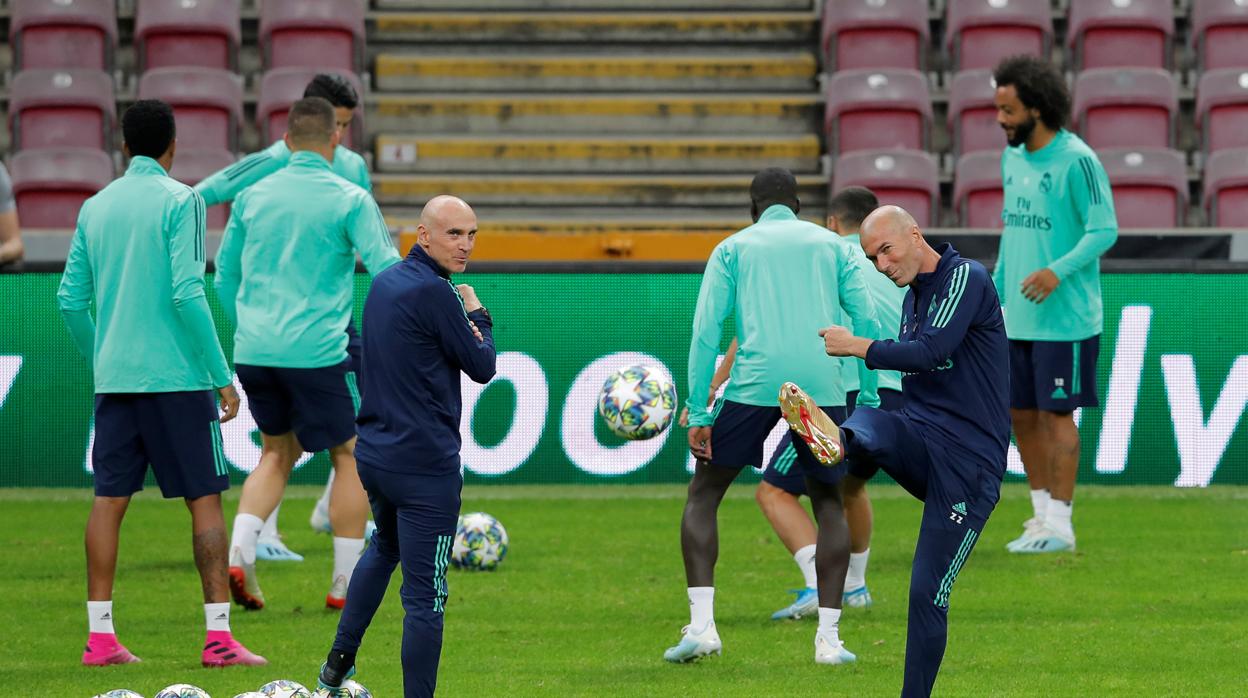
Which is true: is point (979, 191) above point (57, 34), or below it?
below

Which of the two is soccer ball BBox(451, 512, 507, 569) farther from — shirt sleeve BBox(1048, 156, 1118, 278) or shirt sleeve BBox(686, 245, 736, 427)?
shirt sleeve BBox(1048, 156, 1118, 278)

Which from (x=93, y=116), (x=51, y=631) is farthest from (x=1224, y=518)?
(x=93, y=116)

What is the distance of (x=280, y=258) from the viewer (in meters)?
8.69

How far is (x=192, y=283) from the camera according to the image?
288 inches

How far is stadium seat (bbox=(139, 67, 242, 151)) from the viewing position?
1722 cm

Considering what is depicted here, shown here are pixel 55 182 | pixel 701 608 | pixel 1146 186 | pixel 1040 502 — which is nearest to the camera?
pixel 701 608

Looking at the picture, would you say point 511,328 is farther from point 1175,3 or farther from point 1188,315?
point 1175,3

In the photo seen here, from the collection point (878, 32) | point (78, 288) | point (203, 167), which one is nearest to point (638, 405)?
point (78, 288)

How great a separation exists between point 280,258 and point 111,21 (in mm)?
10297

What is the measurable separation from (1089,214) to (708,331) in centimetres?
345

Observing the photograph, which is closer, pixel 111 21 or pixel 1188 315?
pixel 1188 315

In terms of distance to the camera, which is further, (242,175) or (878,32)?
(878,32)

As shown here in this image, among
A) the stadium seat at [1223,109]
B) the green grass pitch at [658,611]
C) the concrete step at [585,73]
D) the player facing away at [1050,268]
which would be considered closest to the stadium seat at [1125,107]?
the stadium seat at [1223,109]

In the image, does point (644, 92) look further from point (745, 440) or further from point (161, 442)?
point (161, 442)
